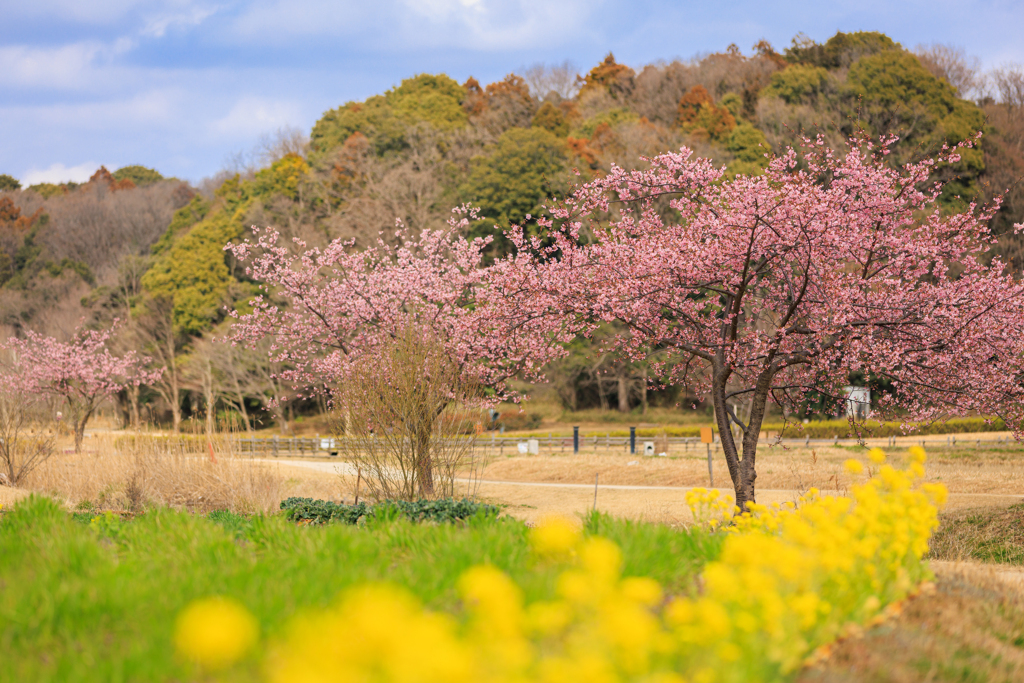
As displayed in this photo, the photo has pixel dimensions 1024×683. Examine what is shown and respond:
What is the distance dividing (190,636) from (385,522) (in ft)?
13.4

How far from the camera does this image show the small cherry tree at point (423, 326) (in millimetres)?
10805

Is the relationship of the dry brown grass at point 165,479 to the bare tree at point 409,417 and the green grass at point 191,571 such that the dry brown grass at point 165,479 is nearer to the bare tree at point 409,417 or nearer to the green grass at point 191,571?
the bare tree at point 409,417

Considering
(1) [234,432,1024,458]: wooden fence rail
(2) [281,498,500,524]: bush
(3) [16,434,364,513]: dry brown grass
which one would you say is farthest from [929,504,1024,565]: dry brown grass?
(1) [234,432,1024,458]: wooden fence rail

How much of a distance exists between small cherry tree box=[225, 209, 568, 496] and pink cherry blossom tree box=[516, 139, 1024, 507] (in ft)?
4.89

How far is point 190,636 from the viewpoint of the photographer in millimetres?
1701

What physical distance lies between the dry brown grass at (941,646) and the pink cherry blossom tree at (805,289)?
17.5ft

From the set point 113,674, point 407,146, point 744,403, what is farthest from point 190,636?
point 407,146

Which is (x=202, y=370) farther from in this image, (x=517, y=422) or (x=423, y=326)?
(x=423, y=326)

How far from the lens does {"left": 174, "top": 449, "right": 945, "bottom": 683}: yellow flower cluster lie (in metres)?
1.83

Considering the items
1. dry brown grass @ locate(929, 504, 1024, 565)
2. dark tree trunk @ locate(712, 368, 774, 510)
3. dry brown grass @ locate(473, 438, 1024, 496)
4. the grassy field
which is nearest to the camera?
the grassy field

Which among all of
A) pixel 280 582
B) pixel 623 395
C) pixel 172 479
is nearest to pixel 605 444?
pixel 623 395

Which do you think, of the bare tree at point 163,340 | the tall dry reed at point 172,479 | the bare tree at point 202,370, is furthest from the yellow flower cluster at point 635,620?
the bare tree at point 163,340

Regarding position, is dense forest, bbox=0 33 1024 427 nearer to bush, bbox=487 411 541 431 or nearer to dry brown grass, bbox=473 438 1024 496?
bush, bbox=487 411 541 431

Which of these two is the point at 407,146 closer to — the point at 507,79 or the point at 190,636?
the point at 507,79
